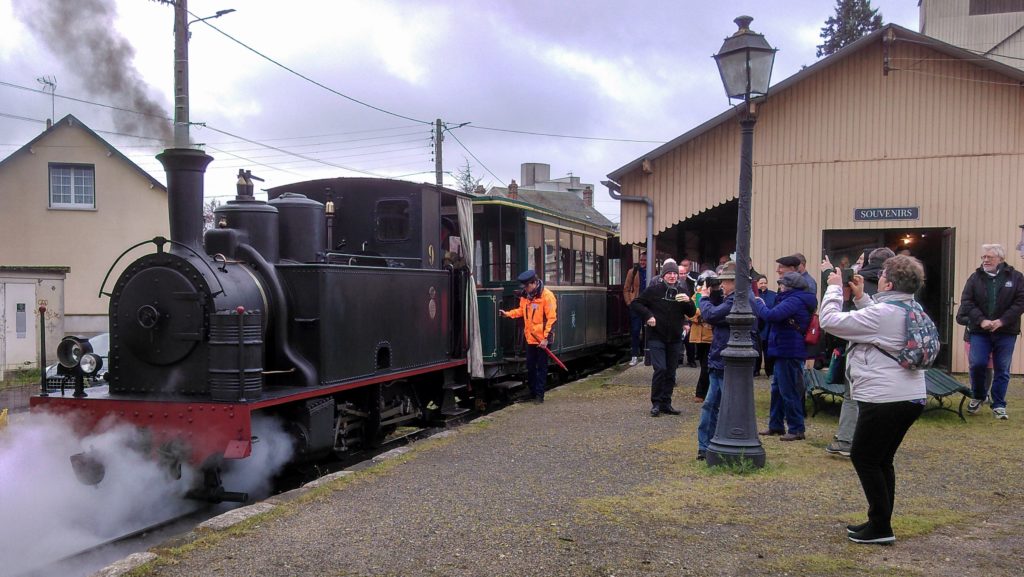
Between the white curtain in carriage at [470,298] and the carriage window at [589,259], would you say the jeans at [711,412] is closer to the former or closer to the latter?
the white curtain in carriage at [470,298]

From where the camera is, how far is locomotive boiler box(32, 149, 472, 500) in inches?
222

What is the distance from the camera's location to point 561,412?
9305 mm

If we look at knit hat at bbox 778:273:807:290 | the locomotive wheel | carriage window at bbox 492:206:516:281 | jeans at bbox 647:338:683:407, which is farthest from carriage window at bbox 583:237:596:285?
knit hat at bbox 778:273:807:290

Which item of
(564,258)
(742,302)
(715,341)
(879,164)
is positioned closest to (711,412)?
(715,341)

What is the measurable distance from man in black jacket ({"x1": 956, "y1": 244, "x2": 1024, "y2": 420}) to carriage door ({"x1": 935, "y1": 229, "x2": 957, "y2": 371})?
145 inches

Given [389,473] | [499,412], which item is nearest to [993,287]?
[499,412]

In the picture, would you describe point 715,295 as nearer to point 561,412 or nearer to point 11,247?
point 561,412

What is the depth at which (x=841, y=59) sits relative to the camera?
11.8 m

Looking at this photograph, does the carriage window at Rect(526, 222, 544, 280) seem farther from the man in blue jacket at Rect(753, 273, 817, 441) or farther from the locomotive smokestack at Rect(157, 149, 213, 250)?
the locomotive smokestack at Rect(157, 149, 213, 250)

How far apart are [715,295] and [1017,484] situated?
274 centimetres

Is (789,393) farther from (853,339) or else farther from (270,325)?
(270,325)

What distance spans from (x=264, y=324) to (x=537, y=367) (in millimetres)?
4509

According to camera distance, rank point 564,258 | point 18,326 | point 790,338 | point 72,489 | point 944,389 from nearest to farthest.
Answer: point 72,489 < point 790,338 < point 944,389 < point 564,258 < point 18,326

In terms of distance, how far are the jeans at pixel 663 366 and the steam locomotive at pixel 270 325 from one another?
90.7 inches
